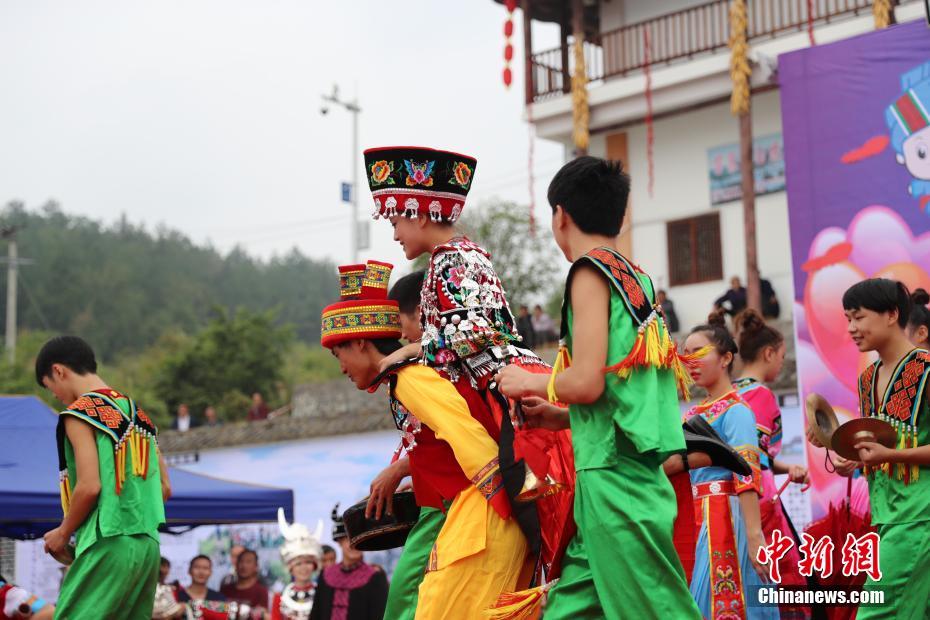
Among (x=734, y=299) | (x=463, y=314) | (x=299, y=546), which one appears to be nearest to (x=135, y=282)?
(x=734, y=299)

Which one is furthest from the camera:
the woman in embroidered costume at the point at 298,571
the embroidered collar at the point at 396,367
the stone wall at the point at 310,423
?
the stone wall at the point at 310,423

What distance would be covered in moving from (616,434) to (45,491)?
6107 millimetres

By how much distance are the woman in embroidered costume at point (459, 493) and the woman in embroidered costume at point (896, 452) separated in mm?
1682

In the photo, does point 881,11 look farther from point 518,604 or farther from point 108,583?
point 518,604

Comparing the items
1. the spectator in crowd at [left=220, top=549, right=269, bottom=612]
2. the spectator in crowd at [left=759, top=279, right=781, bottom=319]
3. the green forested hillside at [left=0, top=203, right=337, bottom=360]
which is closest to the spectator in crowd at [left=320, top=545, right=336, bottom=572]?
the spectator in crowd at [left=220, top=549, right=269, bottom=612]

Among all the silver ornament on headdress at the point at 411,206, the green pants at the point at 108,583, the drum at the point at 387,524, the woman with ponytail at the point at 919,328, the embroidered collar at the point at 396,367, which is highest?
the silver ornament on headdress at the point at 411,206

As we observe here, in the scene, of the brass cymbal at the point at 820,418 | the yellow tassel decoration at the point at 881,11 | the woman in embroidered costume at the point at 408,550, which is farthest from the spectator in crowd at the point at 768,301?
the woman in embroidered costume at the point at 408,550

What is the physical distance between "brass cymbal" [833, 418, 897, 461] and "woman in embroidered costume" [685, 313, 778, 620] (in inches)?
24.2

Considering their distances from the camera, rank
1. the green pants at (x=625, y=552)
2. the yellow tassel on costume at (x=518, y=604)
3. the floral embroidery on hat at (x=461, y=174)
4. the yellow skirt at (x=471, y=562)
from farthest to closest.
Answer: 1. the floral embroidery on hat at (x=461, y=174)
2. the yellow skirt at (x=471, y=562)
3. the yellow tassel on costume at (x=518, y=604)
4. the green pants at (x=625, y=552)

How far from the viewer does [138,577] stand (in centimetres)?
580

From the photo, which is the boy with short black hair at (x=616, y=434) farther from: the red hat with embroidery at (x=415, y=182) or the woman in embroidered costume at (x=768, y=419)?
the woman in embroidered costume at (x=768, y=419)

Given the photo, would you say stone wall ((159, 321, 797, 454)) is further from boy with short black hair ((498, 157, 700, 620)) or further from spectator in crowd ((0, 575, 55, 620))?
boy with short black hair ((498, 157, 700, 620))

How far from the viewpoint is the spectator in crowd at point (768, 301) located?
19.0m

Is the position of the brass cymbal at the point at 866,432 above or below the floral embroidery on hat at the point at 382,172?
below
